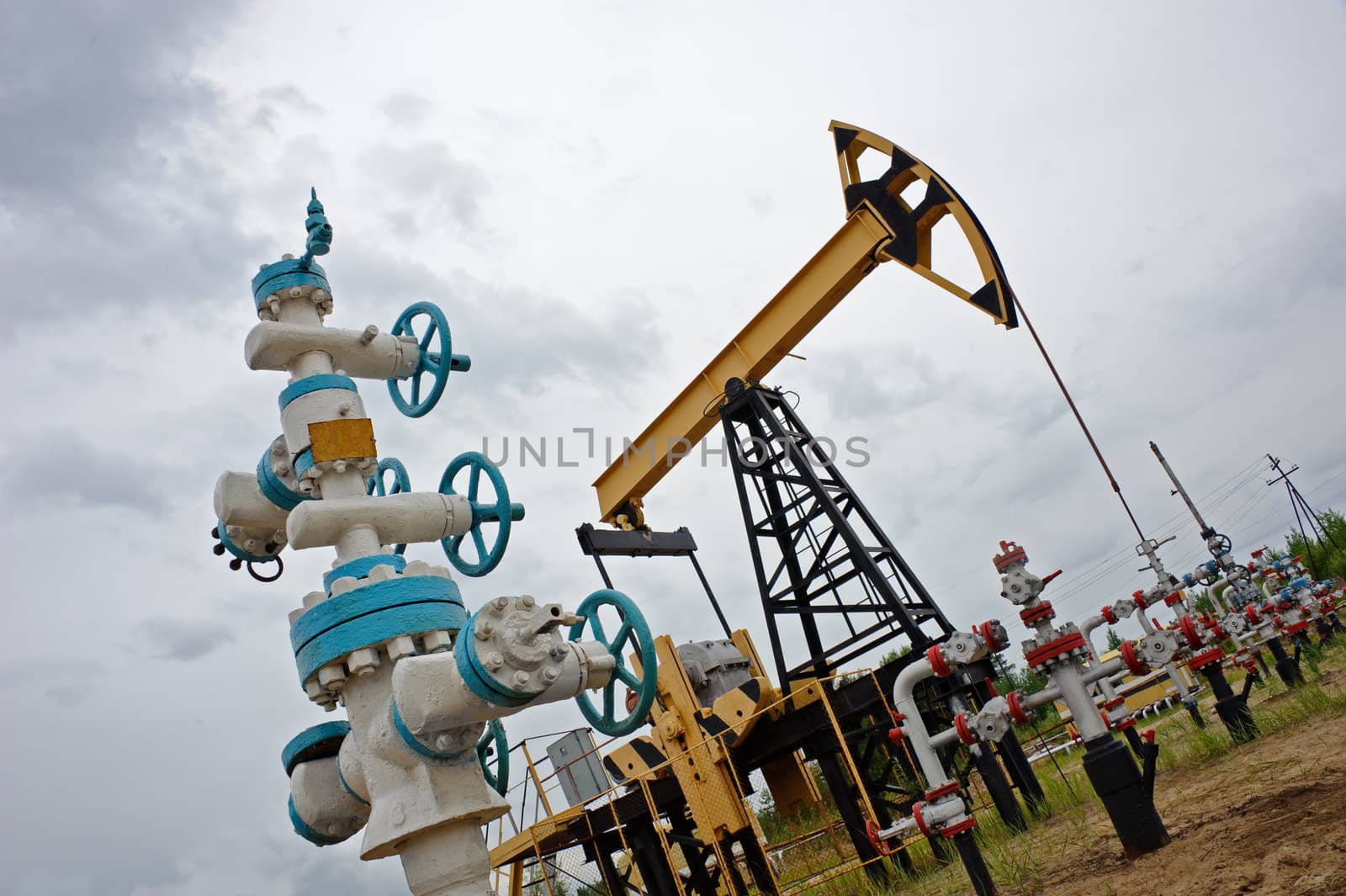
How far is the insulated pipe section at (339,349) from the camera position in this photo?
17.6 ft

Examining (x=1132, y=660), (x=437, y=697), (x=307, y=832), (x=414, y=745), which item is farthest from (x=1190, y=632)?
(x=307, y=832)

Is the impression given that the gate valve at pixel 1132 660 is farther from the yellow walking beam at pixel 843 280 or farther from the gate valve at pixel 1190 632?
the yellow walking beam at pixel 843 280

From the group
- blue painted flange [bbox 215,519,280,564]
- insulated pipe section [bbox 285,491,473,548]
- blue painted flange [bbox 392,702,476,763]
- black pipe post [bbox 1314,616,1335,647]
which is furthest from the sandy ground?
black pipe post [bbox 1314,616,1335,647]

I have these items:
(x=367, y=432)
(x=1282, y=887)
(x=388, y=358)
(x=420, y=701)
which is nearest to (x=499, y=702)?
(x=420, y=701)

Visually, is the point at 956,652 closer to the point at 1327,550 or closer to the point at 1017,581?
the point at 1017,581

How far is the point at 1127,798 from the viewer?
438 centimetres

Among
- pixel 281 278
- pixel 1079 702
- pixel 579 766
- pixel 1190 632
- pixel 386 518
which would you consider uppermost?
pixel 281 278

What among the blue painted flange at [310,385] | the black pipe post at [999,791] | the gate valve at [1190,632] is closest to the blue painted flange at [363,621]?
the blue painted flange at [310,385]

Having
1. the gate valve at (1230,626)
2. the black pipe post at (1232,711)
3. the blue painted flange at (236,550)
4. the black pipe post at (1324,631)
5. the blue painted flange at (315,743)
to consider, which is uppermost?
the blue painted flange at (236,550)

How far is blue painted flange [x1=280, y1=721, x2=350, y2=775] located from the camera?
497 cm

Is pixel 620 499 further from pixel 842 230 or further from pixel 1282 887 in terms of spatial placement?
pixel 1282 887

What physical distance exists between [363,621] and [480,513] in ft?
3.69

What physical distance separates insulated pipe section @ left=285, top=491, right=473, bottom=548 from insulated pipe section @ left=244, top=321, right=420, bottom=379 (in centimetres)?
89

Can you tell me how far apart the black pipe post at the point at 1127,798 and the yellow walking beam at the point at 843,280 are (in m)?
5.03
